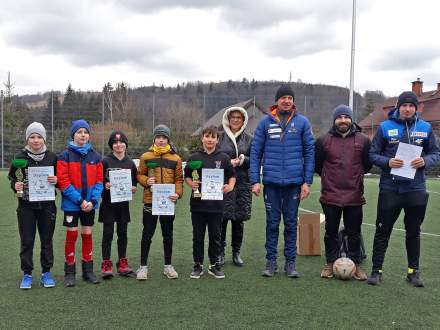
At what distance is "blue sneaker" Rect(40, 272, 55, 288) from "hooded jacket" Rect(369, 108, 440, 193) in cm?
358

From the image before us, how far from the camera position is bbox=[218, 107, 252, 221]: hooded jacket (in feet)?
17.2

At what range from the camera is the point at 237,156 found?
5301 mm

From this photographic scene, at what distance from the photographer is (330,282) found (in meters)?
4.74

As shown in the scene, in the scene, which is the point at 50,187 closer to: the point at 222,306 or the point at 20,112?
the point at 222,306

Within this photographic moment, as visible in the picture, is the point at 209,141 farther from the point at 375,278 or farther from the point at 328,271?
the point at 375,278

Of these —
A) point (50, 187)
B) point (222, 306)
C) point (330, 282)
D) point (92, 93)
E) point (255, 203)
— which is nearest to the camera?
point (222, 306)

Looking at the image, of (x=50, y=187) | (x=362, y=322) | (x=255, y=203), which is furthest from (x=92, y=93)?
(x=362, y=322)

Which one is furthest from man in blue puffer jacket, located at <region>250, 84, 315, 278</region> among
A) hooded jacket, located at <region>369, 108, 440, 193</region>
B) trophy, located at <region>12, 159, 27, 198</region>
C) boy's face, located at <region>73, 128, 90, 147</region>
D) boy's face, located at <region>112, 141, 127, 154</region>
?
trophy, located at <region>12, 159, 27, 198</region>

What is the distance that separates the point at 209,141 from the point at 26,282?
2.38 metres

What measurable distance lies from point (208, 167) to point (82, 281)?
1821 mm

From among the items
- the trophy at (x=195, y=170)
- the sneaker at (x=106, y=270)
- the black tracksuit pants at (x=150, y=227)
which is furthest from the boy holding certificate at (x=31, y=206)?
the trophy at (x=195, y=170)

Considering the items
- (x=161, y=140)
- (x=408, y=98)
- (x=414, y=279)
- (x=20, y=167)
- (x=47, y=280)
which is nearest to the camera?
(x=20, y=167)

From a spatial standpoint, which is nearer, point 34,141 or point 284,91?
point 34,141

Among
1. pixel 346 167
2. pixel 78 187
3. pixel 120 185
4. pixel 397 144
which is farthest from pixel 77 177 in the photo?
pixel 397 144
